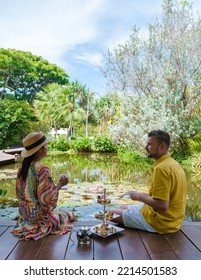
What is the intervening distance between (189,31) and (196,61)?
862mm

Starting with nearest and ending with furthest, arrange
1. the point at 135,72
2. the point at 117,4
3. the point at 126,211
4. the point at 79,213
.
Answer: the point at 126,211
the point at 117,4
the point at 79,213
the point at 135,72

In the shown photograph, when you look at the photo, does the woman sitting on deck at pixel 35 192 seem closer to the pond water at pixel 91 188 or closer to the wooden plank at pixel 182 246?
the wooden plank at pixel 182 246

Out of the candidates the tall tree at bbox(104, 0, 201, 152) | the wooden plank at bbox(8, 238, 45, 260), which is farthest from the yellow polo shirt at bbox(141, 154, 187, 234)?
the tall tree at bbox(104, 0, 201, 152)

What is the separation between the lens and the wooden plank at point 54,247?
165 cm

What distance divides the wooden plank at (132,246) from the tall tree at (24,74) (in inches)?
516

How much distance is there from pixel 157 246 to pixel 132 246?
0.15 metres

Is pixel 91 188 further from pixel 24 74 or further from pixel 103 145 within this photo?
pixel 24 74

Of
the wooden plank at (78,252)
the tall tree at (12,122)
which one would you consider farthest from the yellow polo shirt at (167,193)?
the tall tree at (12,122)

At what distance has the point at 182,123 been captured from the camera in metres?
8.20

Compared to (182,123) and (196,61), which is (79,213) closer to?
(182,123)

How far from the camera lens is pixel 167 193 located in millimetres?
1803

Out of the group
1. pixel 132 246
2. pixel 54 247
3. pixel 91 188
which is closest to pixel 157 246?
pixel 132 246

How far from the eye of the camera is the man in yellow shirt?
1810 millimetres
